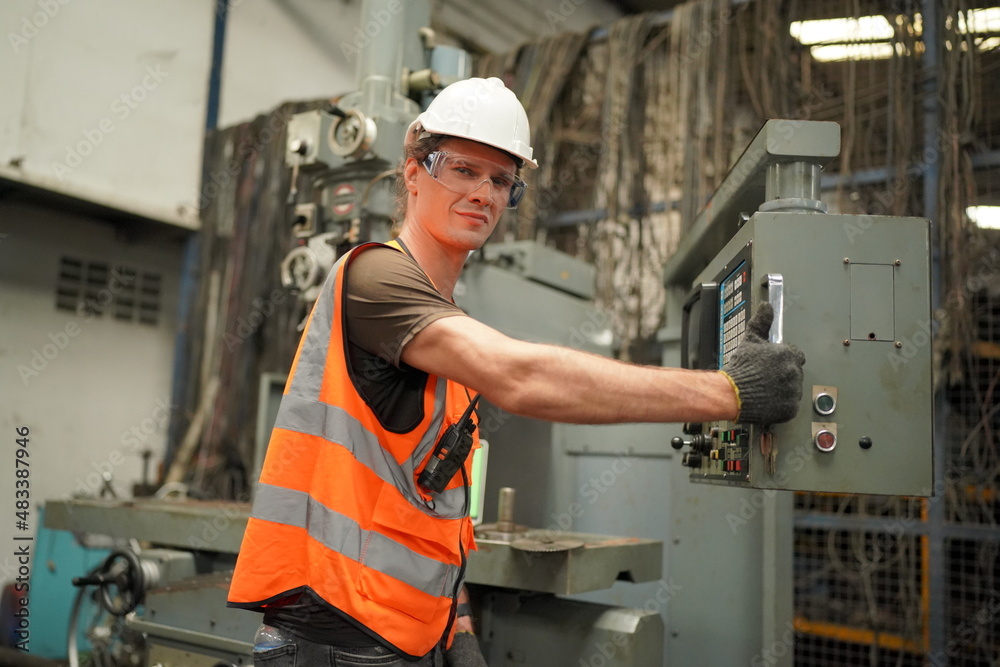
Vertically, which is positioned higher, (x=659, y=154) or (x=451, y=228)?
(x=659, y=154)

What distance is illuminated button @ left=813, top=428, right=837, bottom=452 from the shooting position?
131cm

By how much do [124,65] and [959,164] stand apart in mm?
4620

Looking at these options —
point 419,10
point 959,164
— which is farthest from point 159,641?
point 959,164

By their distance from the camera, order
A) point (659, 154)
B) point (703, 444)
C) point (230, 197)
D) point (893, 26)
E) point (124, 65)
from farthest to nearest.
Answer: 1. point (230, 197)
2. point (124, 65)
3. point (659, 154)
4. point (893, 26)
5. point (703, 444)

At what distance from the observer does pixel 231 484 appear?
4.82 metres

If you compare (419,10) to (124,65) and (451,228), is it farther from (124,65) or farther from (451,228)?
(124,65)
